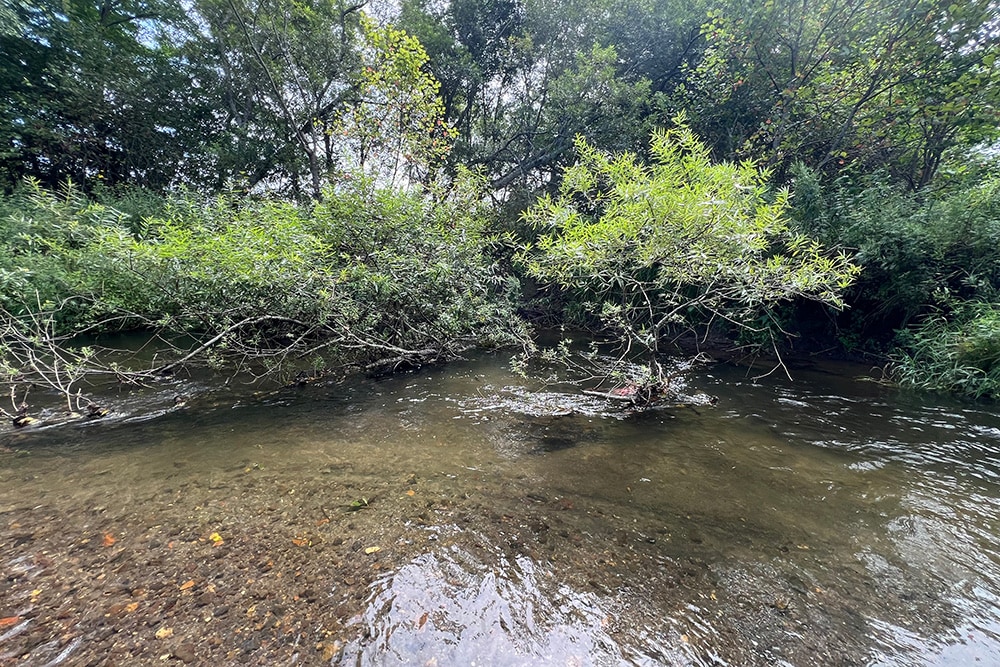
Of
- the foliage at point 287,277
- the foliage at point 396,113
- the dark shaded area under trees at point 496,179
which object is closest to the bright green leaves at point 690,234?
the dark shaded area under trees at point 496,179

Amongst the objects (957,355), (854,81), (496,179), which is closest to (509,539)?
(957,355)

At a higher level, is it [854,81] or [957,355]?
[854,81]

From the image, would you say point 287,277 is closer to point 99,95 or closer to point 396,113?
point 396,113

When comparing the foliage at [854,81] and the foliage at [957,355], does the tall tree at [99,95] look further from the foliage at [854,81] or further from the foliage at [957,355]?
the foliage at [957,355]

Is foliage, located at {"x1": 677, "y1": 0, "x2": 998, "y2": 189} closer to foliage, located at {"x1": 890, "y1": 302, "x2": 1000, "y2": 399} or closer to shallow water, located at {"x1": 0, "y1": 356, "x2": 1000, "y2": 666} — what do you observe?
foliage, located at {"x1": 890, "y1": 302, "x2": 1000, "y2": 399}

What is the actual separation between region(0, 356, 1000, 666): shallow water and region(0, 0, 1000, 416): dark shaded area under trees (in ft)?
5.88

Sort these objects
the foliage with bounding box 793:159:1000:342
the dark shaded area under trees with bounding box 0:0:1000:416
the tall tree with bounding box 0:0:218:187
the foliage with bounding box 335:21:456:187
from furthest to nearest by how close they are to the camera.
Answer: the tall tree with bounding box 0:0:218:187 < the foliage with bounding box 335:21:456:187 < the foliage with bounding box 793:159:1000:342 < the dark shaded area under trees with bounding box 0:0:1000:416

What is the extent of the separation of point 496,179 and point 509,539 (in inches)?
565

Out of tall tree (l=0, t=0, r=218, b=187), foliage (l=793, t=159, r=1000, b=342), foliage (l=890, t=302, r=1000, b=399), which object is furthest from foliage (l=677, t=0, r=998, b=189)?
tall tree (l=0, t=0, r=218, b=187)

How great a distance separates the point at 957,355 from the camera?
6645mm

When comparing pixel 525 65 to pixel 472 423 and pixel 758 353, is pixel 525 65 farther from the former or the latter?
pixel 472 423

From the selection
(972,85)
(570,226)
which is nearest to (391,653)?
(570,226)

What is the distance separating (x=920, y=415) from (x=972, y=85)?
792 centimetres

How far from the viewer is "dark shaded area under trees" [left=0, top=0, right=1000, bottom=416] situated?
533 cm
